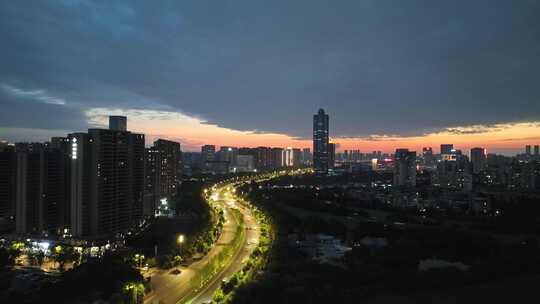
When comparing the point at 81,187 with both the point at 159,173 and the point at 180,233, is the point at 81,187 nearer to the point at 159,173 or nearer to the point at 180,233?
the point at 180,233

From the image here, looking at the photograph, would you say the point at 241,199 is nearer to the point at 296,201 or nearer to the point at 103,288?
the point at 296,201

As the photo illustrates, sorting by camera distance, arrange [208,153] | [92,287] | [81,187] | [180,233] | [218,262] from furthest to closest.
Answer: [208,153], [180,233], [81,187], [218,262], [92,287]

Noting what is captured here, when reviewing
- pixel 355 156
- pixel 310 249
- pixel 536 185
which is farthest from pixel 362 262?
pixel 355 156

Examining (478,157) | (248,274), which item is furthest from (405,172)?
(248,274)

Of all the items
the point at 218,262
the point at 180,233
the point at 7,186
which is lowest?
the point at 180,233

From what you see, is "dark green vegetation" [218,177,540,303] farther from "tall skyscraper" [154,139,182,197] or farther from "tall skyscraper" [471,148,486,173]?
"tall skyscraper" [471,148,486,173]

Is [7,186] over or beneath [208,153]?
beneath

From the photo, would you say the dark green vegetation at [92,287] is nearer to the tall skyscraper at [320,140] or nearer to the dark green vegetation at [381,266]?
the dark green vegetation at [381,266]
